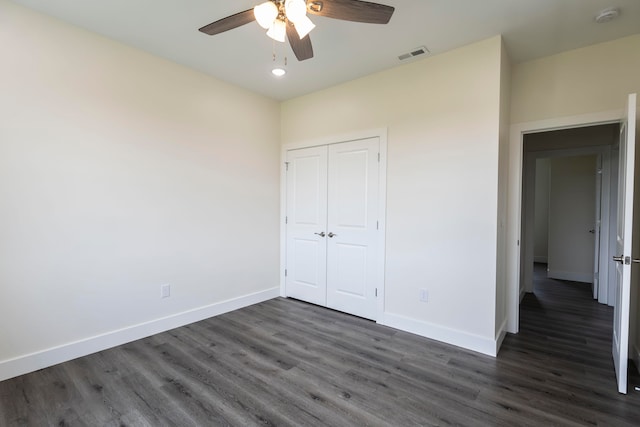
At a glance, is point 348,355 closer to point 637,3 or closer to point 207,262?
point 207,262

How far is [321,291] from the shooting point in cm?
393

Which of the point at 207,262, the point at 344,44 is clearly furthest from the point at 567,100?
the point at 207,262

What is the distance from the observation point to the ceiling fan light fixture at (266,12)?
1667 mm

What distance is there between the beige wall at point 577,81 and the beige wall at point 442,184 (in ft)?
2.08

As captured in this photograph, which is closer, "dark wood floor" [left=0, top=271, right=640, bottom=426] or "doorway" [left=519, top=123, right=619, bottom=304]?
"dark wood floor" [left=0, top=271, right=640, bottom=426]

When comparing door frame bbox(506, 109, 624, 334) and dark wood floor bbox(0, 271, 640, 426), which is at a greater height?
door frame bbox(506, 109, 624, 334)

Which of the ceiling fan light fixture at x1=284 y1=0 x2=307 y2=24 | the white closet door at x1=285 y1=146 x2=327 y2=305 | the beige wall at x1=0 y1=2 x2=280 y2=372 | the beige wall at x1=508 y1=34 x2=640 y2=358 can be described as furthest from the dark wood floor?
the ceiling fan light fixture at x1=284 y1=0 x2=307 y2=24

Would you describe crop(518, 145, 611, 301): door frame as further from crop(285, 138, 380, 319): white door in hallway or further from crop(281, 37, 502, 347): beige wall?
crop(285, 138, 380, 319): white door in hallway

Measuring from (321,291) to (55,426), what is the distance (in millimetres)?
2685

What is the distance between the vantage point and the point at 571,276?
18.0ft

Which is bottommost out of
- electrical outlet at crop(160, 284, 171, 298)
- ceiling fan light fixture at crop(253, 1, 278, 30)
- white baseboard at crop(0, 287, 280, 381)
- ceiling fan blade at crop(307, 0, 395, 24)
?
white baseboard at crop(0, 287, 280, 381)

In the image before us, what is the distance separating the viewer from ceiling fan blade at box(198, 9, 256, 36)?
1807 mm

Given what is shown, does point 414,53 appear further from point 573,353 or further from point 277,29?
point 573,353

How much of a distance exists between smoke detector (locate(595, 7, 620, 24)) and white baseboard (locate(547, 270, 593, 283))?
15.5 feet
